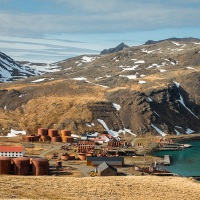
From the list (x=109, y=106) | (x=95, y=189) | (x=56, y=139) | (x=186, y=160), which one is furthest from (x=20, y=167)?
(x=109, y=106)

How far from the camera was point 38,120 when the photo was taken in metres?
143

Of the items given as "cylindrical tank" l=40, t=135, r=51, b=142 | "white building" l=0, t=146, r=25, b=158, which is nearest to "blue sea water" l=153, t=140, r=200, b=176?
"cylindrical tank" l=40, t=135, r=51, b=142

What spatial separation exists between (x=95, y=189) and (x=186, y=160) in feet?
179

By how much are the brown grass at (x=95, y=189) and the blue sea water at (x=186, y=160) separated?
25454mm

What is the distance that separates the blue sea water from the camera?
3708 inches

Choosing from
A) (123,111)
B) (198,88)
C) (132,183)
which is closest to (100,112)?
(123,111)

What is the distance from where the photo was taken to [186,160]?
4343 inches

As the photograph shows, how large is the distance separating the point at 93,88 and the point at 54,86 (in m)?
15.5

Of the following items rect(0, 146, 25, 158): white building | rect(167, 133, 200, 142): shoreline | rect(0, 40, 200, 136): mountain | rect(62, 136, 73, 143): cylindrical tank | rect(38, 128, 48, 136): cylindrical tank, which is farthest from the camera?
rect(0, 40, 200, 136): mountain

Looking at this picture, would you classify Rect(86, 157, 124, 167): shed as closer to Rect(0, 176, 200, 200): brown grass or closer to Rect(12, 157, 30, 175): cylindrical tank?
Rect(12, 157, 30, 175): cylindrical tank

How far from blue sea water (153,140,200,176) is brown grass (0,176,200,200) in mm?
25454

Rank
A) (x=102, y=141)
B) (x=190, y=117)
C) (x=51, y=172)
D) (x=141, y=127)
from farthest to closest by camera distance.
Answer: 1. (x=190, y=117)
2. (x=141, y=127)
3. (x=102, y=141)
4. (x=51, y=172)

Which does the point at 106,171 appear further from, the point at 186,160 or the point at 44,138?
the point at 44,138

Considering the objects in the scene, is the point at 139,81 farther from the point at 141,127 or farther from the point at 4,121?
the point at 4,121
